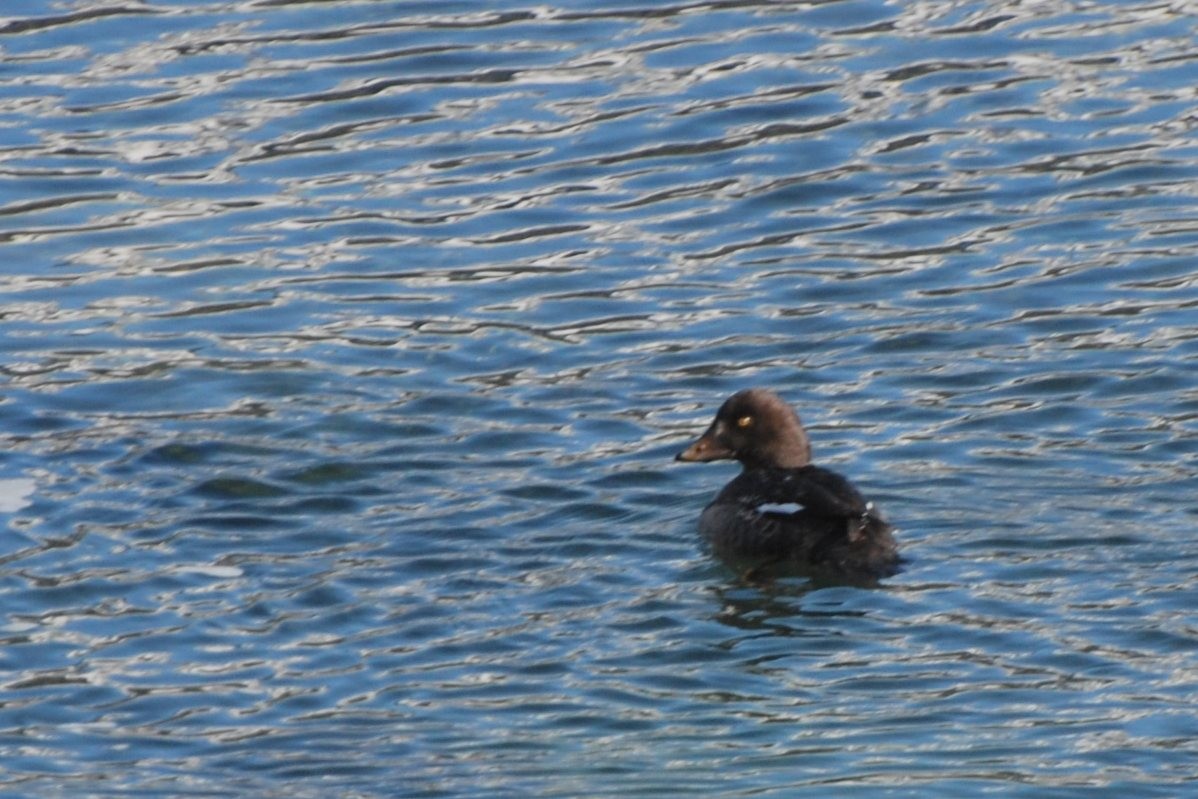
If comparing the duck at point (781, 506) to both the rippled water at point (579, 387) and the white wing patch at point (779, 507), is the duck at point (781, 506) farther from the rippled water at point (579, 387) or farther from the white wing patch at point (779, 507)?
the rippled water at point (579, 387)

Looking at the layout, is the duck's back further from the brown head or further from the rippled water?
the brown head

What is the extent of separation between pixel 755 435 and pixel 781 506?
91 centimetres

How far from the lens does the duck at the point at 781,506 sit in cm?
1127

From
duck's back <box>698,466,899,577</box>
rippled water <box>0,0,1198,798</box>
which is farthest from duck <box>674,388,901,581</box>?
rippled water <box>0,0,1198,798</box>

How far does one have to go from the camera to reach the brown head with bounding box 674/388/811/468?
1258cm

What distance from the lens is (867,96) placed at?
18.5 meters

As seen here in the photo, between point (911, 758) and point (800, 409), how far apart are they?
15.5 feet

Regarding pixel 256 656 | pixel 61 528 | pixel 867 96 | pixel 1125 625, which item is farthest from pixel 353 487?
pixel 867 96

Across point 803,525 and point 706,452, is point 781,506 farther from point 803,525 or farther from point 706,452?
point 706,452

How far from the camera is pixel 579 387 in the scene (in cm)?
1393

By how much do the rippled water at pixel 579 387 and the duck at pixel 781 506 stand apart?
17 cm

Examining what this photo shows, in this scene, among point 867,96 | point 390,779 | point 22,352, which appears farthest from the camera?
point 867,96

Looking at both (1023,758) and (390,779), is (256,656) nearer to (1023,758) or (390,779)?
(390,779)

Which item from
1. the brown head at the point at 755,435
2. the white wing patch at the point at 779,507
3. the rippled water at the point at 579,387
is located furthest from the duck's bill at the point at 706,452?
the white wing patch at the point at 779,507
